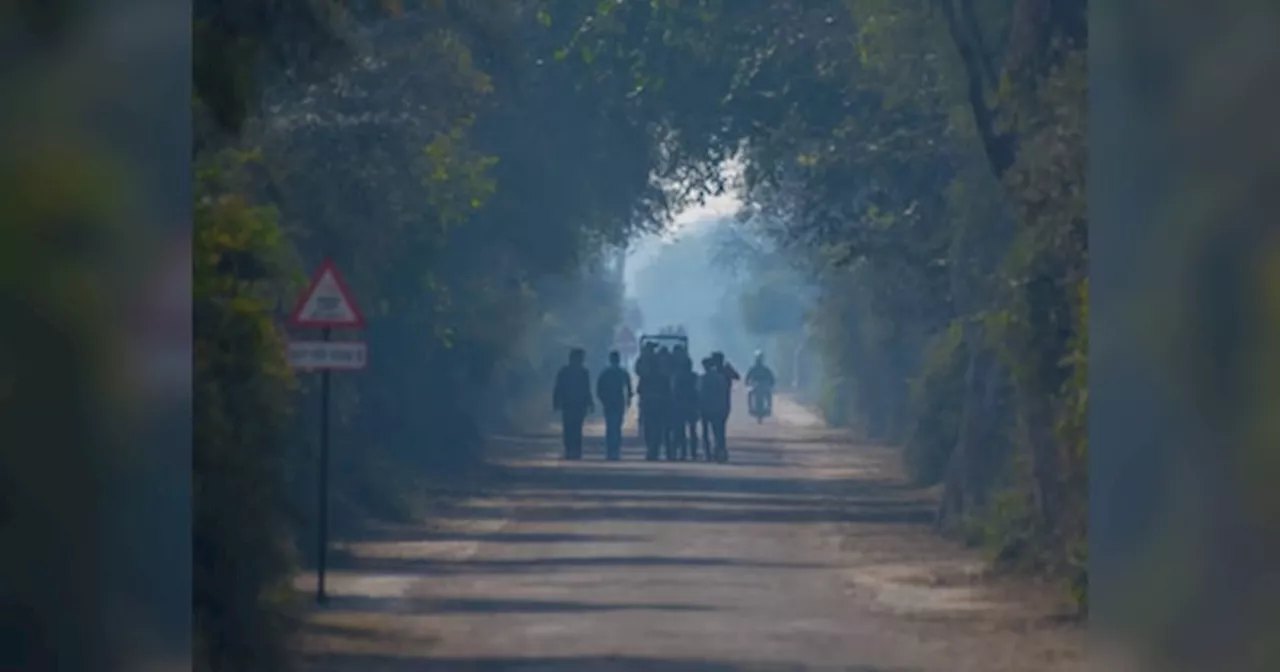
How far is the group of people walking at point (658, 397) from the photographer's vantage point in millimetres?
42438

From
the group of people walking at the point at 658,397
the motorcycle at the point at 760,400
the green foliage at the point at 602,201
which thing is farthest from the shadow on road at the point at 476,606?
the motorcycle at the point at 760,400

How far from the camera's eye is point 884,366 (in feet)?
176

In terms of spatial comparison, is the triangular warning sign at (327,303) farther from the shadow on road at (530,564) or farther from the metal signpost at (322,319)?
the shadow on road at (530,564)

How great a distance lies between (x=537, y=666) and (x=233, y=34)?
4244 millimetres

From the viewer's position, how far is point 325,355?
20359 mm

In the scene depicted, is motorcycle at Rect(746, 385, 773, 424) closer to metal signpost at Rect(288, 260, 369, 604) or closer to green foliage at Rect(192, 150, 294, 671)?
metal signpost at Rect(288, 260, 369, 604)

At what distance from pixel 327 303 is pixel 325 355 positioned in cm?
50

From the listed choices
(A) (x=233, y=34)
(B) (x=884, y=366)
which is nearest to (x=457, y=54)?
(A) (x=233, y=34)

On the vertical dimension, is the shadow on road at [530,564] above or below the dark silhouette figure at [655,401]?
below

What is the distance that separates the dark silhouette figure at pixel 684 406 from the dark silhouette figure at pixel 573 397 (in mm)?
1435

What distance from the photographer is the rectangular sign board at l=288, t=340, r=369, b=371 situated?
65.9 feet

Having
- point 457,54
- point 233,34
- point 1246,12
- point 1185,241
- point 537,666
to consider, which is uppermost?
point 457,54

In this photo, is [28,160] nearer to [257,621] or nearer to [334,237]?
[257,621]

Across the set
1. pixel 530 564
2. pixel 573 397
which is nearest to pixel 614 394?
pixel 573 397
